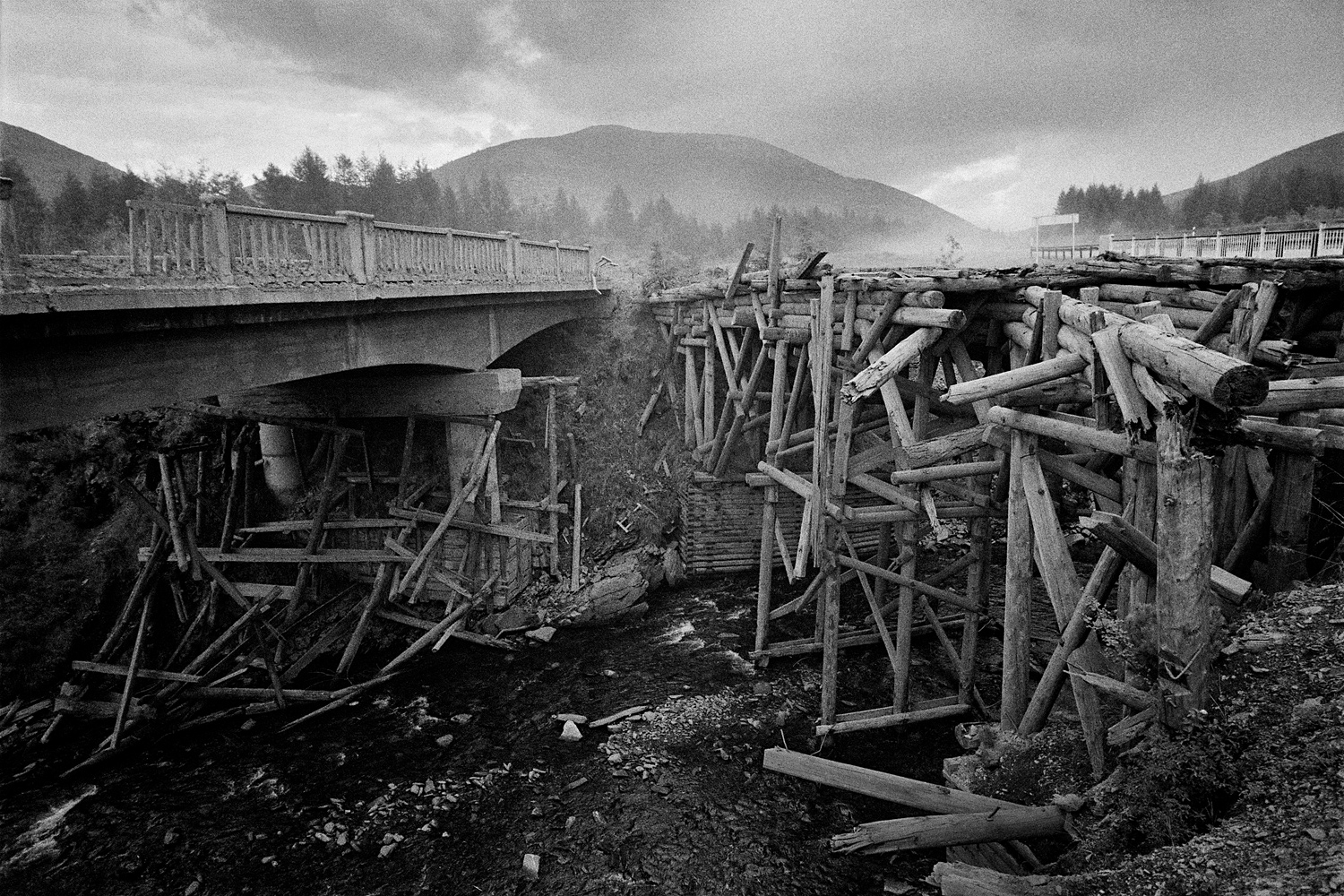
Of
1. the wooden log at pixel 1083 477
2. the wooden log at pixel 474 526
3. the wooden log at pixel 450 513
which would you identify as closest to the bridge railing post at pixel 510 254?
the wooden log at pixel 450 513

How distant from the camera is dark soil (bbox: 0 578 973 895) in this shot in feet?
22.3

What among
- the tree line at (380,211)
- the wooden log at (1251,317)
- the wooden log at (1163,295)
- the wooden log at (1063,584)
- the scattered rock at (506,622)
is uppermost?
the tree line at (380,211)

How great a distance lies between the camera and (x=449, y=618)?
11.5 m

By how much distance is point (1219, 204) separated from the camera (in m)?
52.0

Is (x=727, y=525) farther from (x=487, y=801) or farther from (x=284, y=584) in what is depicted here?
(x=284, y=584)

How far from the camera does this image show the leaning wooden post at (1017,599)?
565 cm

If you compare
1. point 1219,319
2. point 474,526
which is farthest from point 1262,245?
point 474,526

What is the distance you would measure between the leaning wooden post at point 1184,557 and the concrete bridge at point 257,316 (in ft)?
26.3

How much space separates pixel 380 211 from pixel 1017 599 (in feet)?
133

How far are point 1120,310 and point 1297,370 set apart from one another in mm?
1269

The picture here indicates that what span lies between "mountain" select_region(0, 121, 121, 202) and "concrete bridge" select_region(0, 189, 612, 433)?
5095 cm

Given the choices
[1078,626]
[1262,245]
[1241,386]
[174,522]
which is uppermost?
[1262,245]

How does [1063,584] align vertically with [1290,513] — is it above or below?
below

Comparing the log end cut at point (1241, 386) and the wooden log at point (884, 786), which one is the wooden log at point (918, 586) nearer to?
the wooden log at point (884, 786)
